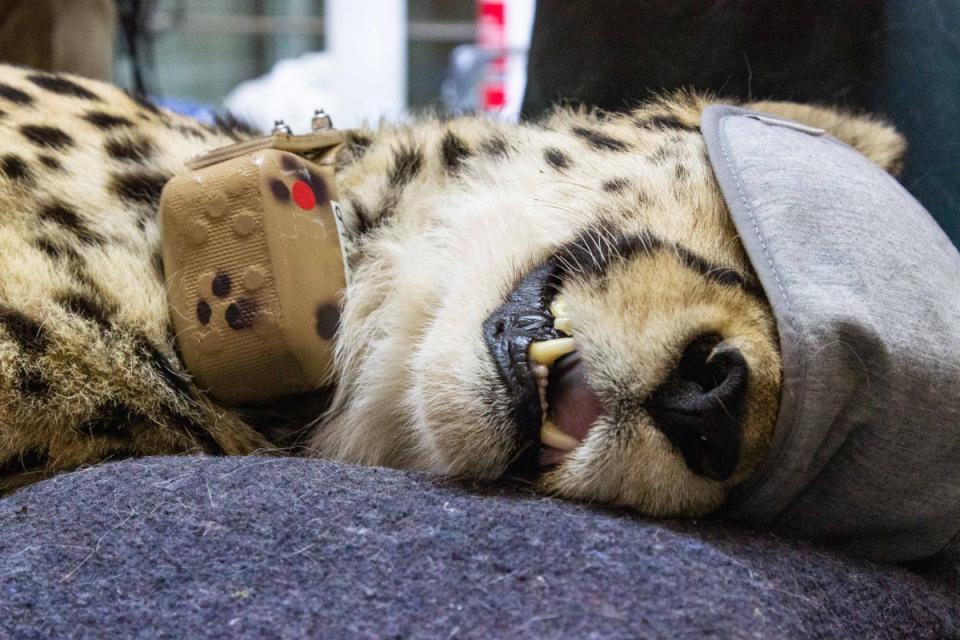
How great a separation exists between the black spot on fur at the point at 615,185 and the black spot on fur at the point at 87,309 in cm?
56

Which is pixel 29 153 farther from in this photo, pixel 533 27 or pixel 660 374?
pixel 533 27

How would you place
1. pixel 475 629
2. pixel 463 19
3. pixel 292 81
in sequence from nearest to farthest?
pixel 475 629 < pixel 292 81 < pixel 463 19

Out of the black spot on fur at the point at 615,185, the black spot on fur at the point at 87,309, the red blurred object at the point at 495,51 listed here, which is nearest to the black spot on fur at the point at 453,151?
the black spot on fur at the point at 615,185

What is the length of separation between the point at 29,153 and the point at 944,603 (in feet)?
3.70

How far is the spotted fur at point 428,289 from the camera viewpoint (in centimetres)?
83

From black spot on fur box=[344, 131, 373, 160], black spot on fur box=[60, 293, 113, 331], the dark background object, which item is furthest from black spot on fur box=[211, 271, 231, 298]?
the dark background object

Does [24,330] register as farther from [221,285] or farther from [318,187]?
[318,187]

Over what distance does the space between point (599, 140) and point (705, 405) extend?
47 centimetres

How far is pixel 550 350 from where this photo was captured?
859mm

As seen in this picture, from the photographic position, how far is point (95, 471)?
88 cm

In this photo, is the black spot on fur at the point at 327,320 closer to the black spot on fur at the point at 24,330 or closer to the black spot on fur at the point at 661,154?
the black spot on fur at the point at 24,330

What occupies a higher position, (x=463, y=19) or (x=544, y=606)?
(x=544, y=606)

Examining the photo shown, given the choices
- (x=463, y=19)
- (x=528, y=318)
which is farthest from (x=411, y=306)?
(x=463, y=19)

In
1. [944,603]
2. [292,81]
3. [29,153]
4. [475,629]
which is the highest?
[29,153]
